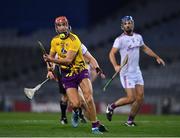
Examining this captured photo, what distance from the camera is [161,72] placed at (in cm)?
3222

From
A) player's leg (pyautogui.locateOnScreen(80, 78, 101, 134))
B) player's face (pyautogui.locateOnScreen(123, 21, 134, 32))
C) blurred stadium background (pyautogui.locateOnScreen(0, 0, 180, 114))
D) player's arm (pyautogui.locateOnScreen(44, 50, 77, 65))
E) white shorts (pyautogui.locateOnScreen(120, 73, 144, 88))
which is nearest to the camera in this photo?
player's leg (pyautogui.locateOnScreen(80, 78, 101, 134))

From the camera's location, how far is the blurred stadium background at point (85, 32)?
32906mm

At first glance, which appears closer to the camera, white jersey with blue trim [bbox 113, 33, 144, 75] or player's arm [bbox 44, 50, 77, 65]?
player's arm [bbox 44, 50, 77, 65]

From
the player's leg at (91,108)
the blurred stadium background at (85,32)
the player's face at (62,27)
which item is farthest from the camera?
the blurred stadium background at (85,32)

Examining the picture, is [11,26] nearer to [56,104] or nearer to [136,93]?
[56,104]

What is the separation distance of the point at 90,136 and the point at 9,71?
21.6 metres

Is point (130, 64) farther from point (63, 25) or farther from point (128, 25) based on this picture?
point (63, 25)

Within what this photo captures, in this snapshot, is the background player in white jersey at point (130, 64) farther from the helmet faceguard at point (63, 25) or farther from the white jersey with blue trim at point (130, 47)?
the helmet faceguard at point (63, 25)

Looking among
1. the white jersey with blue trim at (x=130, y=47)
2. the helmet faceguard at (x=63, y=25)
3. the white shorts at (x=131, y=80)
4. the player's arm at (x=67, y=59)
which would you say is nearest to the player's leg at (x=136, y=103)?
the white shorts at (x=131, y=80)

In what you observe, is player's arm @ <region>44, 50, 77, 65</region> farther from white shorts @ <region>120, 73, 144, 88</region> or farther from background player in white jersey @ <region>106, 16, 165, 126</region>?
white shorts @ <region>120, 73, 144, 88</region>

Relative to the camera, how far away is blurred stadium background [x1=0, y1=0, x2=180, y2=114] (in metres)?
32.9

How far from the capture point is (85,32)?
116 ft

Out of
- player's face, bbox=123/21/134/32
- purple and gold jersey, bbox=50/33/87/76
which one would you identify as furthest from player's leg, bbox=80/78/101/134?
player's face, bbox=123/21/134/32

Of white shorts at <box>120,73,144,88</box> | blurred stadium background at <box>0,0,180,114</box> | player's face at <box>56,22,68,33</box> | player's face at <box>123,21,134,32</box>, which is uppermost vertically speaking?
blurred stadium background at <box>0,0,180,114</box>
